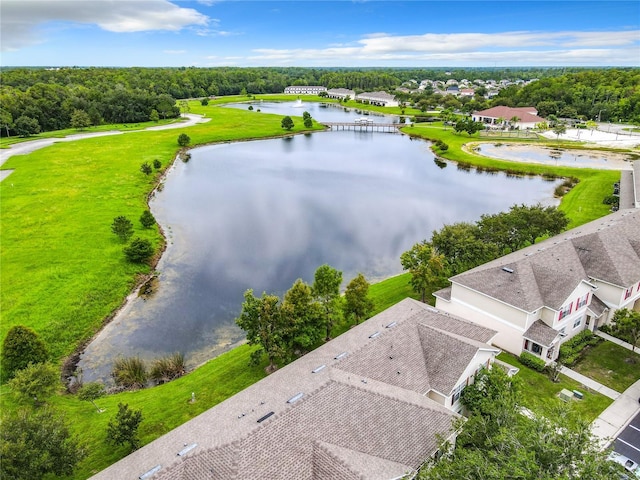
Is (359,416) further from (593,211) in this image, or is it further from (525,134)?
(525,134)

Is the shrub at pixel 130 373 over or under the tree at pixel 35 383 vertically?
under

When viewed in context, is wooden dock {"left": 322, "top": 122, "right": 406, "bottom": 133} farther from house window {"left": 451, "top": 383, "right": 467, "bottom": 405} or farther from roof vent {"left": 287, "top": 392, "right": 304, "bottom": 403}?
roof vent {"left": 287, "top": 392, "right": 304, "bottom": 403}

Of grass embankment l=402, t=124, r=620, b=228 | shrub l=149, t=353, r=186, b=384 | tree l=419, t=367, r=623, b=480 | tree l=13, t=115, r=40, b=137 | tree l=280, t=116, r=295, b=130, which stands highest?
tree l=13, t=115, r=40, b=137

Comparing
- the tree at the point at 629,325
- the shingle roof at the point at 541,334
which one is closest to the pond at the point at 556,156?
the tree at the point at 629,325

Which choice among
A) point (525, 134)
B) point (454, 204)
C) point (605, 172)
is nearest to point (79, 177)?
point (454, 204)

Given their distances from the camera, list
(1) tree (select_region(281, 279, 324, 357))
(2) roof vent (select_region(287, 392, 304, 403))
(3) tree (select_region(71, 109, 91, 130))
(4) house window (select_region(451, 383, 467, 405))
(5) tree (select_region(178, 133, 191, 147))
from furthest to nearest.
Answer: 1. (3) tree (select_region(71, 109, 91, 130))
2. (5) tree (select_region(178, 133, 191, 147))
3. (1) tree (select_region(281, 279, 324, 357))
4. (4) house window (select_region(451, 383, 467, 405))
5. (2) roof vent (select_region(287, 392, 304, 403))

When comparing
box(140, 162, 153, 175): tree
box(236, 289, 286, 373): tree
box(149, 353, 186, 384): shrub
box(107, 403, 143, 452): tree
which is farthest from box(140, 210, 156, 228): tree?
box(107, 403, 143, 452): tree

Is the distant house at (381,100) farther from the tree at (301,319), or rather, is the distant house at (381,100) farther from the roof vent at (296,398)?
the roof vent at (296,398)

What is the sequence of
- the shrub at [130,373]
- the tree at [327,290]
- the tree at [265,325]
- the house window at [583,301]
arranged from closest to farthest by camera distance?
the tree at [265,325] < the shrub at [130,373] < the tree at [327,290] < the house window at [583,301]
